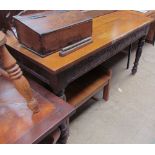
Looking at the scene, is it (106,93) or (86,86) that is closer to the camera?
(86,86)

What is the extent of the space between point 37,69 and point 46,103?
24 centimetres

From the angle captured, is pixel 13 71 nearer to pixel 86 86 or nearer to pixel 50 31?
pixel 50 31

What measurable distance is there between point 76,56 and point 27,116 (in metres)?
0.44

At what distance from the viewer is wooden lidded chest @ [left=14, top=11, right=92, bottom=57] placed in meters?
1.09

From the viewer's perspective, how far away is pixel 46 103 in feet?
3.59

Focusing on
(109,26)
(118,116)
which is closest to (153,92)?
(118,116)

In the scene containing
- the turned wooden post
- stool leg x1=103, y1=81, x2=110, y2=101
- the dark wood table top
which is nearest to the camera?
the turned wooden post

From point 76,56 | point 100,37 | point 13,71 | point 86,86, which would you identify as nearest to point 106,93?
point 86,86

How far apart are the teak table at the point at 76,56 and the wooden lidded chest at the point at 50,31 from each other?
0.05 meters

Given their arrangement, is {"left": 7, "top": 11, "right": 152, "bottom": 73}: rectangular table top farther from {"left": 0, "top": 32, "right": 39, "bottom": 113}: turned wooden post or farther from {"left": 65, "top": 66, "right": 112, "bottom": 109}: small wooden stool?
{"left": 65, "top": 66, "right": 112, "bottom": 109}: small wooden stool

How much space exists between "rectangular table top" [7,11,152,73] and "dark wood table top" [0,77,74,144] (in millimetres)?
184

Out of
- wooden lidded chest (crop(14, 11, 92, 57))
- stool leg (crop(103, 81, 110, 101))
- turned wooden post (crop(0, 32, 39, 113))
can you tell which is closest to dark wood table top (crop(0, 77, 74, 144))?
turned wooden post (crop(0, 32, 39, 113))

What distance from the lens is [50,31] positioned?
1079mm

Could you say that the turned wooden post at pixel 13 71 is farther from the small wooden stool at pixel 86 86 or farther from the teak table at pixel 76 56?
the small wooden stool at pixel 86 86
